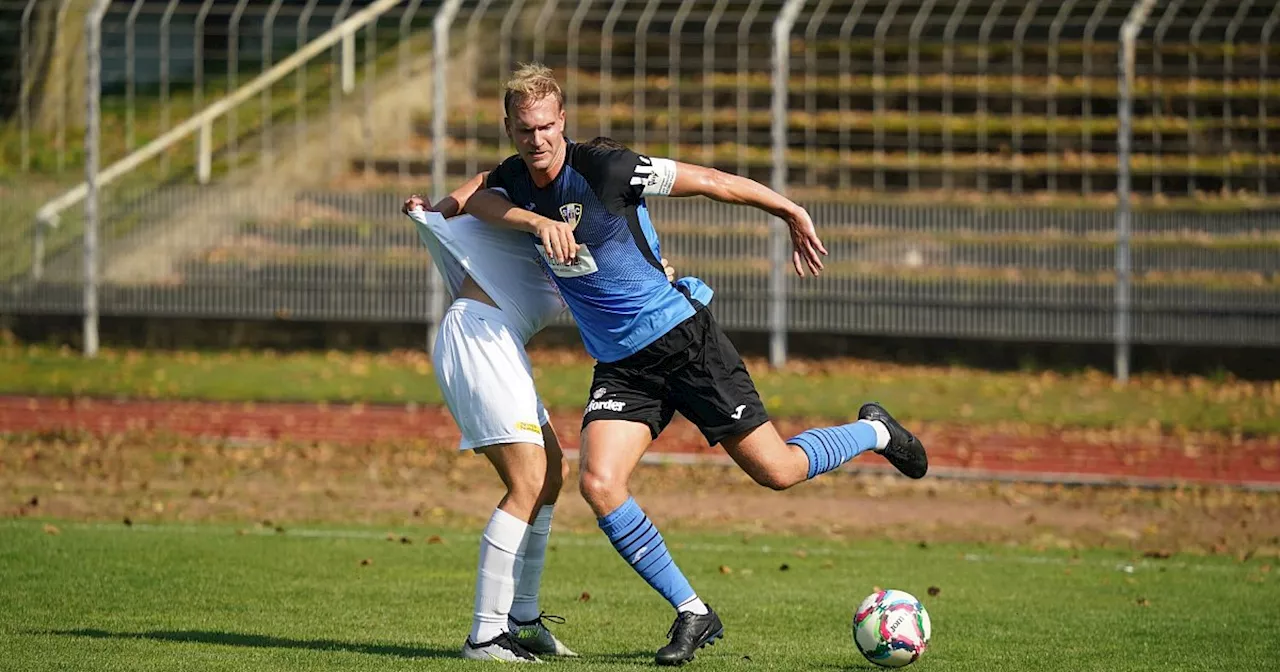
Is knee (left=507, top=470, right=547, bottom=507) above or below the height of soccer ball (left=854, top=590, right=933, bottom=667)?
above

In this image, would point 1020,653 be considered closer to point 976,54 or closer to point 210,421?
point 210,421

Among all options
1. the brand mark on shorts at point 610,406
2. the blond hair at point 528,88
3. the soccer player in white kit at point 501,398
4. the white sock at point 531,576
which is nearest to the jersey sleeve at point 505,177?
the soccer player in white kit at point 501,398

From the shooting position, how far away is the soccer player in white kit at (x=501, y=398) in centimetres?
680

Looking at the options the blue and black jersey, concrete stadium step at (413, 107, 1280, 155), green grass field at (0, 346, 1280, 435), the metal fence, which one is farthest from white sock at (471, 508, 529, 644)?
concrete stadium step at (413, 107, 1280, 155)

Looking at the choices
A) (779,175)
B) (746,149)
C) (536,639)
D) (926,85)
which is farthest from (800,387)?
(536,639)

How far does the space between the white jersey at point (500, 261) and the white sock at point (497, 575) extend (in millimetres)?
762

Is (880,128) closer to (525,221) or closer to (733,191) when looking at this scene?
(733,191)

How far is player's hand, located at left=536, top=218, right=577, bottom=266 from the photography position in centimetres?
656

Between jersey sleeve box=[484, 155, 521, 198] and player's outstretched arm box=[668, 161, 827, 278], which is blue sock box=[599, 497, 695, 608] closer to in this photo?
player's outstretched arm box=[668, 161, 827, 278]

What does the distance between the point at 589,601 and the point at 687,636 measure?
79.9 inches

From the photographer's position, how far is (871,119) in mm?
21719

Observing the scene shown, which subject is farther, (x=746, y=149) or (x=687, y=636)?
(x=746, y=149)

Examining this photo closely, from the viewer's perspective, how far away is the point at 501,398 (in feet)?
22.2

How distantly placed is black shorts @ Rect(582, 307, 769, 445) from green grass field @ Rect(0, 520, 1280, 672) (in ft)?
3.02
